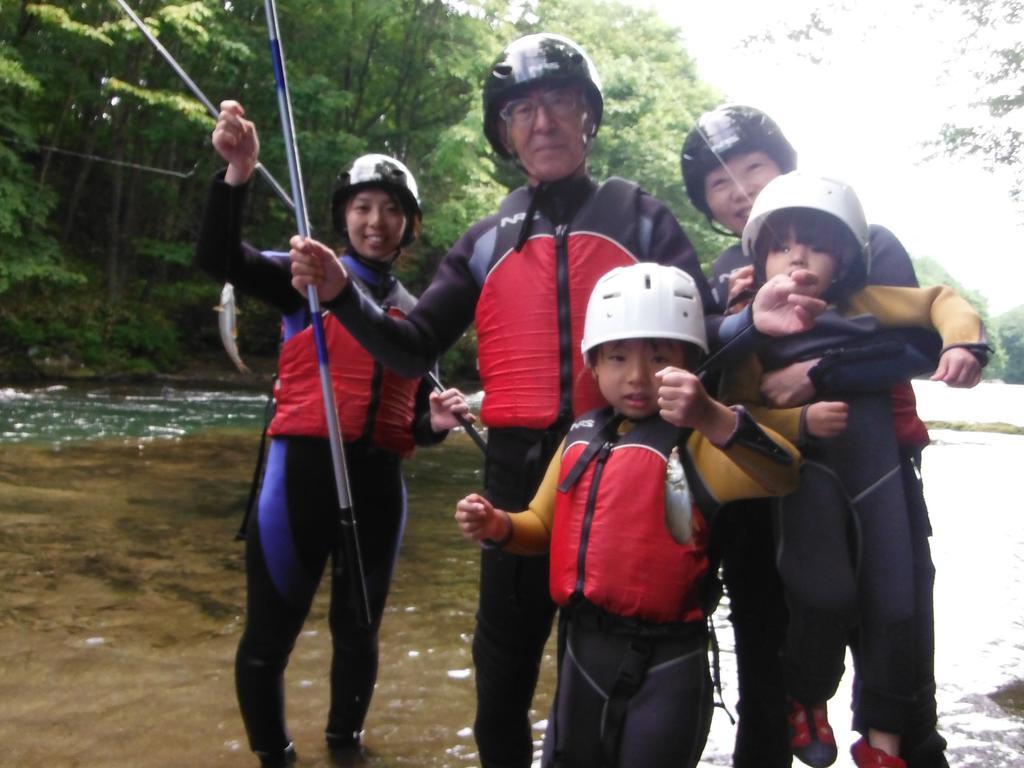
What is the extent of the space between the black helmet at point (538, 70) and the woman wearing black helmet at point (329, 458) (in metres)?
0.81

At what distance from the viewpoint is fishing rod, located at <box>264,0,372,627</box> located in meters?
2.88

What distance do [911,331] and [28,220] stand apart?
23679mm

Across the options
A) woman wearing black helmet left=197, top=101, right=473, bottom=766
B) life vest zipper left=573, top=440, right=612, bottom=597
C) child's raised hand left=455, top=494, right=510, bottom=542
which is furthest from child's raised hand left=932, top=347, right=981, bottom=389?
woman wearing black helmet left=197, top=101, right=473, bottom=766

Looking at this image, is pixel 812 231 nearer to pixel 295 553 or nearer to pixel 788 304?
pixel 788 304

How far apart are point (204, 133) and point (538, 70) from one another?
23.3 m

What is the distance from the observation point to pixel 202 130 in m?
22.9

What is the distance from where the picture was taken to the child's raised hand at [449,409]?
295cm

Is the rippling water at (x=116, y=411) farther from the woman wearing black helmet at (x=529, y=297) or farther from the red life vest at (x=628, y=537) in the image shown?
the red life vest at (x=628, y=537)

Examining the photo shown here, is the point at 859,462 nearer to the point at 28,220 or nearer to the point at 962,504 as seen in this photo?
the point at 962,504

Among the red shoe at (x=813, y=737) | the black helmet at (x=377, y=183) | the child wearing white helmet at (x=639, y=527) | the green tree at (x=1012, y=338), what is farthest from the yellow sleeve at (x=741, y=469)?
the green tree at (x=1012, y=338)

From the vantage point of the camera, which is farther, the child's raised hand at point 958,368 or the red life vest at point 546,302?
the red life vest at point 546,302

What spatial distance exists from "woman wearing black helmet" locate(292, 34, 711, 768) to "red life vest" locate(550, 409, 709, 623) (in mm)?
245

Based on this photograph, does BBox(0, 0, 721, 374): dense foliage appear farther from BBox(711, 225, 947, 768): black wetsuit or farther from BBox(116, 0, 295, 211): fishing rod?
BBox(711, 225, 947, 768): black wetsuit

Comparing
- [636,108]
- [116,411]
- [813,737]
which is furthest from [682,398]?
[636,108]
